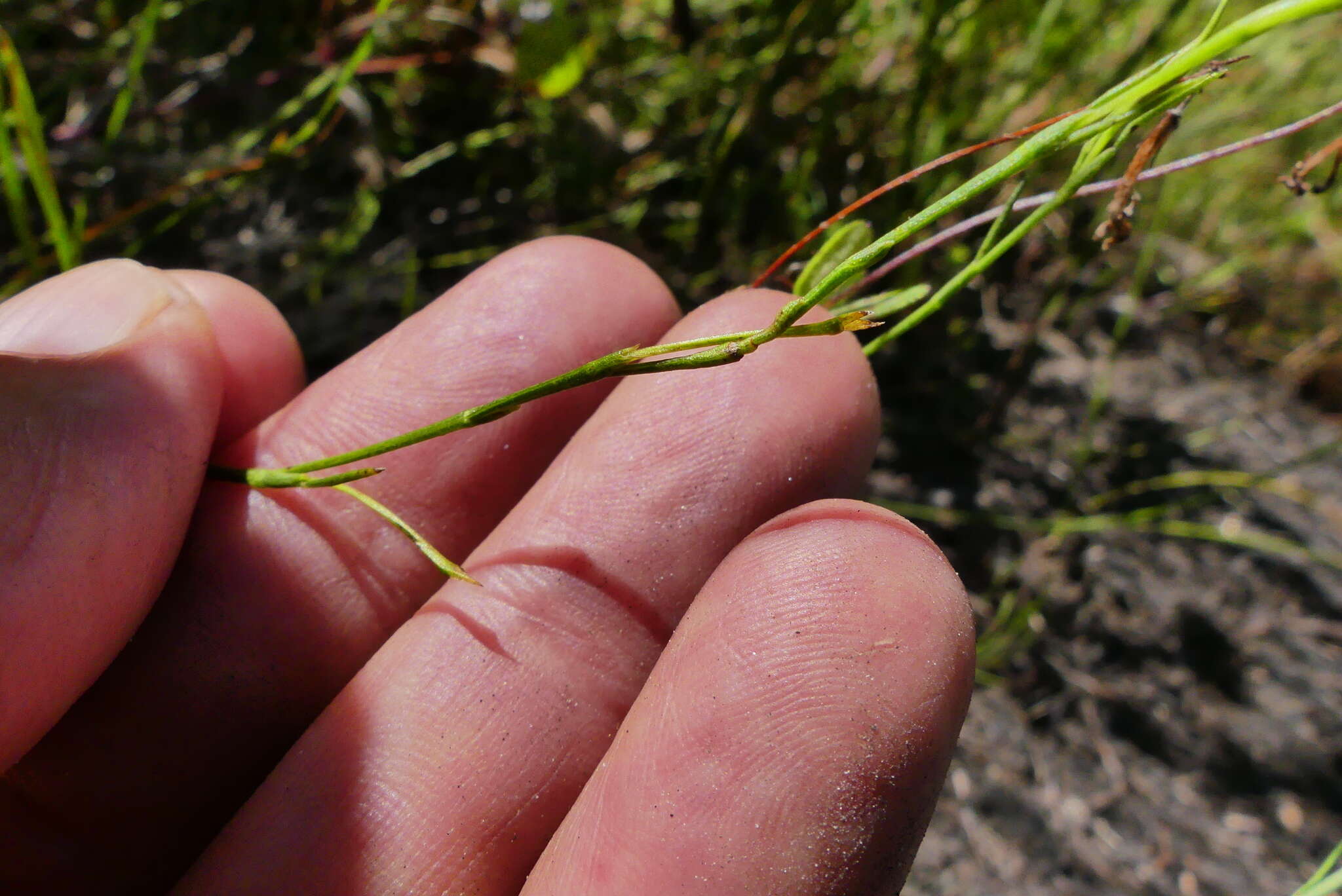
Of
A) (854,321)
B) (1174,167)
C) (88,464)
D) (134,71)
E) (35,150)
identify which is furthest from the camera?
(134,71)

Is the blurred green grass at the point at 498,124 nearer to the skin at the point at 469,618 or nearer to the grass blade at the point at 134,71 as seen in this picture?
the grass blade at the point at 134,71

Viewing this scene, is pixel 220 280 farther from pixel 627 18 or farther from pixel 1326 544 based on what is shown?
pixel 1326 544

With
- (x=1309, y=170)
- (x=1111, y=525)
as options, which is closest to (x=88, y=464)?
(x=1309, y=170)

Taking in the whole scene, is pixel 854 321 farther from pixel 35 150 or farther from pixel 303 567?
pixel 35 150

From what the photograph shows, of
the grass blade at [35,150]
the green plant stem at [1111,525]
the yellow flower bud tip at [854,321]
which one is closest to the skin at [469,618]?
the grass blade at [35,150]

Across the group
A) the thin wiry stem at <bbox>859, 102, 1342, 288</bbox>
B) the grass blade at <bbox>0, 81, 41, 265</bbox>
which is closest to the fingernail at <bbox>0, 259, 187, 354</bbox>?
the grass blade at <bbox>0, 81, 41, 265</bbox>

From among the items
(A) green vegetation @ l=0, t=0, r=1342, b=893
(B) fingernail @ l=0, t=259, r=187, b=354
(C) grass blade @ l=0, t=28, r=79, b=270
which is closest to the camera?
(B) fingernail @ l=0, t=259, r=187, b=354

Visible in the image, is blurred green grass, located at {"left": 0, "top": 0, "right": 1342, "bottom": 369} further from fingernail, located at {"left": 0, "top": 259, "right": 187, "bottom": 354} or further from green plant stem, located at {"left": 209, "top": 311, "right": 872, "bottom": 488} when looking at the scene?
green plant stem, located at {"left": 209, "top": 311, "right": 872, "bottom": 488}
